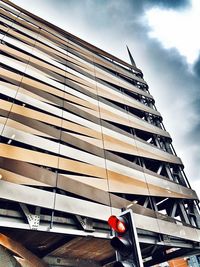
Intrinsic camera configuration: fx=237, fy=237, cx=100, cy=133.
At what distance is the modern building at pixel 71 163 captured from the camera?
23.4 ft

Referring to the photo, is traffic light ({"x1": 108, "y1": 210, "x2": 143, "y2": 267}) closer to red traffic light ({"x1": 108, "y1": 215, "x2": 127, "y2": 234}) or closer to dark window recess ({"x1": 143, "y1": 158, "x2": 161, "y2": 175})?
red traffic light ({"x1": 108, "y1": 215, "x2": 127, "y2": 234})

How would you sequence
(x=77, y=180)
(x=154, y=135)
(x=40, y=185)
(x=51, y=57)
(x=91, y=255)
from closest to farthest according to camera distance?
(x=40, y=185), (x=77, y=180), (x=91, y=255), (x=51, y=57), (x=154, y=135)

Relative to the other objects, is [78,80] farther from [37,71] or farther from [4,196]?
[4,196]

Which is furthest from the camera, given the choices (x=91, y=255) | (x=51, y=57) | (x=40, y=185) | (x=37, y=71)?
(x=51, y=57)

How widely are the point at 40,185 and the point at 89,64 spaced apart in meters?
10.9

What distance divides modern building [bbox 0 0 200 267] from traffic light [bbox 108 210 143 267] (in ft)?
14.8

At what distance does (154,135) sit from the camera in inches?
609

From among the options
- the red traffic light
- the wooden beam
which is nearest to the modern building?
the wooden beam

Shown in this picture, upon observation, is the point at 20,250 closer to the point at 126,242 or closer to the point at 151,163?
the point at 126,242

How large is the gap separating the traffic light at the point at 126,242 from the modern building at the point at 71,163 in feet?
14.8

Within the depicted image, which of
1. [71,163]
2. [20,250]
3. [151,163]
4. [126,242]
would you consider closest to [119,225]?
[126,242]

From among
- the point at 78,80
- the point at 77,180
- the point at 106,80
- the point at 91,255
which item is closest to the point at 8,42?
the point at 78,80

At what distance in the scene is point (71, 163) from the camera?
8742 millimetres

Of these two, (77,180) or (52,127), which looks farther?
(52,127)
